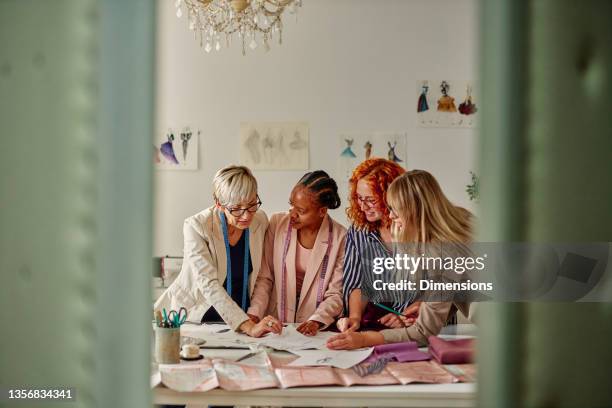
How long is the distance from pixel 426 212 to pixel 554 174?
62.7 inches

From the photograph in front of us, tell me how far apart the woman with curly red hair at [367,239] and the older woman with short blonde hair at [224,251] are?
39cm

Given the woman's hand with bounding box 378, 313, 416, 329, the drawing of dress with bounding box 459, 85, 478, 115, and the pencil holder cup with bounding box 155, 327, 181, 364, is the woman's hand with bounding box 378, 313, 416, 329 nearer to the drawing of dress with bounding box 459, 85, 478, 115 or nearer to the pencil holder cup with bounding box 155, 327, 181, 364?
the pencil holder cup with bounding box 155, 327, 181, 364

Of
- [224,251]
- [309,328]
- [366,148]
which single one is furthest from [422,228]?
[366,148]

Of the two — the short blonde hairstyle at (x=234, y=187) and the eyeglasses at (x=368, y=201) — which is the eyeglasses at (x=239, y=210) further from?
the eyeglasses at (x=368, y=201)

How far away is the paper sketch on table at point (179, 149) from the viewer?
4.07m

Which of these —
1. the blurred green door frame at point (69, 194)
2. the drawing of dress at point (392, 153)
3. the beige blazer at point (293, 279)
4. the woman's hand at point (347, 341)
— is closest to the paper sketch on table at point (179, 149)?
the drawing of dress at point (392, 153)

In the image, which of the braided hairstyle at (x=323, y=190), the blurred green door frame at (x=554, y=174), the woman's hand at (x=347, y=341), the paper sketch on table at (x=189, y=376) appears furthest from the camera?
the braided hairstyle at (x=323, y=190)

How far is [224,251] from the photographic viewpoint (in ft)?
7.98

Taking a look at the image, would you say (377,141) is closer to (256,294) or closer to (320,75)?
(320,75)

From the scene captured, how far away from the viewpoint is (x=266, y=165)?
4.07 metres

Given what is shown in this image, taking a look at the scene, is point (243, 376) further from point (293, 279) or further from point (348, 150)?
point (348, 150)

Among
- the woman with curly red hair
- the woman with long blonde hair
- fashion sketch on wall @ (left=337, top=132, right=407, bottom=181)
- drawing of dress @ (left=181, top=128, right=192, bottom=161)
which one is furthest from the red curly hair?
drawing of dress @ (left=181, top=128, right=192, bottom=161)

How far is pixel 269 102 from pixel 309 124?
1.02 feet

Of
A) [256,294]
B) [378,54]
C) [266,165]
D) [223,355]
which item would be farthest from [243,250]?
[378,54]
